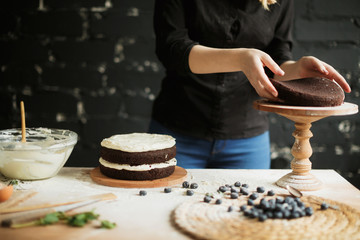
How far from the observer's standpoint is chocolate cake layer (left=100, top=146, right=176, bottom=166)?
123 centimetres

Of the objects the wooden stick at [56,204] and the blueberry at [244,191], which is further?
the blueberry at [244,191]

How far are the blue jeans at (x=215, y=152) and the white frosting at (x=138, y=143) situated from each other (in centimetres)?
29

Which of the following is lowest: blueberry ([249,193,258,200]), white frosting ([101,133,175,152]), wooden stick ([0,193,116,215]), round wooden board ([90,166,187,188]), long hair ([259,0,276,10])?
round wooden board ([90,166,187,188])

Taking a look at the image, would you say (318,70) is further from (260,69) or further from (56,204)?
(56,204)

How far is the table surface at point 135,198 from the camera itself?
898 mm

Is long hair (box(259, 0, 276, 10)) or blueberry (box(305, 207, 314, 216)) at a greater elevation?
long hair (box(259, 0, 276, 10))

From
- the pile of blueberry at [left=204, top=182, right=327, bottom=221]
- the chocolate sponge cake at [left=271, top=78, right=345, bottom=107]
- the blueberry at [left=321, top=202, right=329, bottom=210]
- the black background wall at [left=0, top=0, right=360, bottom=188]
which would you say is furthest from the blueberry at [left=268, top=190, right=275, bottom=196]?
the black background wall at [left=0, top=0, right=360, bottom=188]

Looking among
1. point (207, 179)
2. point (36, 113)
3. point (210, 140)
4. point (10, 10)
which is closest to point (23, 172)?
point (207, 179)

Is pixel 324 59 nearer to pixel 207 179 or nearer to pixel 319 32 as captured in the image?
pixel 319 32

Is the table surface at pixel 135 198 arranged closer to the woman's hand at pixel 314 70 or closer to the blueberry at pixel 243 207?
the blueberry at pixel 243 207

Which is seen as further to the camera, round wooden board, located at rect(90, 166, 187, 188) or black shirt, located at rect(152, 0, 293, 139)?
black shirt, located at rect(152, 0, 293, 139)

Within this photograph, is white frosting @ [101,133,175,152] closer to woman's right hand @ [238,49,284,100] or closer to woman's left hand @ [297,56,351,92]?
woman's right hand @ [238,49,284,100]

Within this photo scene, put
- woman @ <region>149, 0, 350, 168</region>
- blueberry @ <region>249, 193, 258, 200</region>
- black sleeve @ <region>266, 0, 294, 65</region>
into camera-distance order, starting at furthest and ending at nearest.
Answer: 1. black sleeve @ <region>266, 0, 294, 65</region>
2. woman @ <region>149, 0, 350, 168</region>
3. blueberry @ <region>249, 193, 258, 200</region>

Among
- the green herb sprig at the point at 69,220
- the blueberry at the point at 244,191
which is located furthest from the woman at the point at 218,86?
the green herb sprig at the point at 69,220
